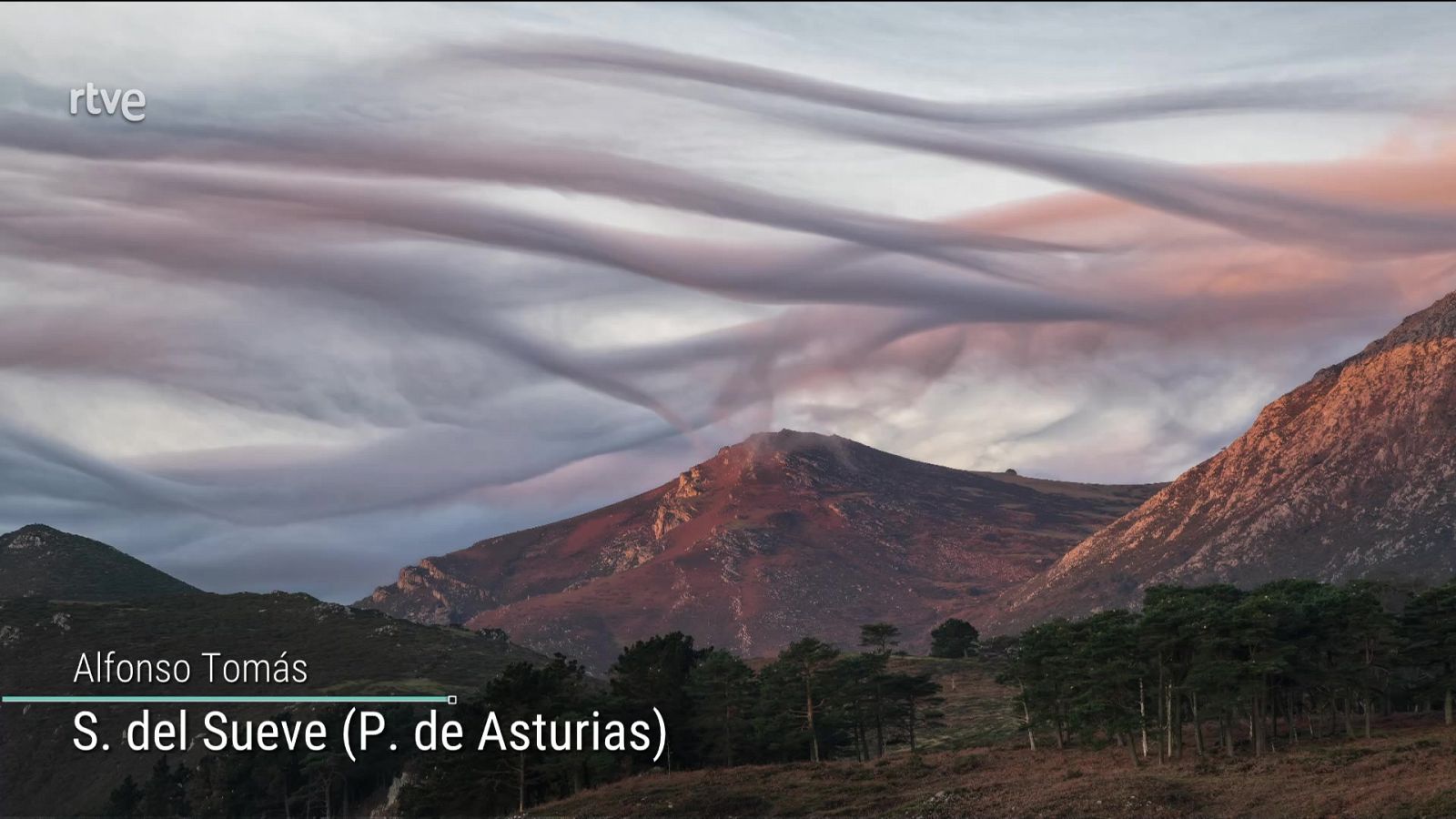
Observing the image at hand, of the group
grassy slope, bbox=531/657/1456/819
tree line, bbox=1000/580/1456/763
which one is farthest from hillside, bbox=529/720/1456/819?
tree line, bbox=1000/580/1456/763

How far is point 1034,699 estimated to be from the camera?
12000cm

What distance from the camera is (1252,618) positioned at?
329 feet

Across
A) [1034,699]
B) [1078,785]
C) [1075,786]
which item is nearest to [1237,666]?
[1078,785]

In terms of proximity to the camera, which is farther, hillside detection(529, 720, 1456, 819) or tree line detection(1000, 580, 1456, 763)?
tree line detection(1000, 580, 1456, 763)

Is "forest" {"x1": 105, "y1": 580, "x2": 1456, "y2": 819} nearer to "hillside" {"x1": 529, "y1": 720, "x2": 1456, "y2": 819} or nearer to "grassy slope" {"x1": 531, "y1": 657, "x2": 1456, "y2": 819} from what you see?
"grassy slope" {"x1": 531, "y1": 657, "x2": 1456, "y2": 819}

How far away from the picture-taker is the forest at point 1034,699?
104 m

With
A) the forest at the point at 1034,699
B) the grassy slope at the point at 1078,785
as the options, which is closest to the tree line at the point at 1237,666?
the forest at the point at 1034,699

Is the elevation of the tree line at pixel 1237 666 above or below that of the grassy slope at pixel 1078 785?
above

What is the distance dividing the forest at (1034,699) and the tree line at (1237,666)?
0.61 ft

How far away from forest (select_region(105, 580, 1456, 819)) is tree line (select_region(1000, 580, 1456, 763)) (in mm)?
187

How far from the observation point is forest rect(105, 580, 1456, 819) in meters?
104

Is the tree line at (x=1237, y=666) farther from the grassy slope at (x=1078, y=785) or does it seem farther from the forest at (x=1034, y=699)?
the grassy slope at (x=1078, y=785)

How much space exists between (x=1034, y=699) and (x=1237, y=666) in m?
24.7

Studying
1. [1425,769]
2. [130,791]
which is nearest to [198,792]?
[130,791]
